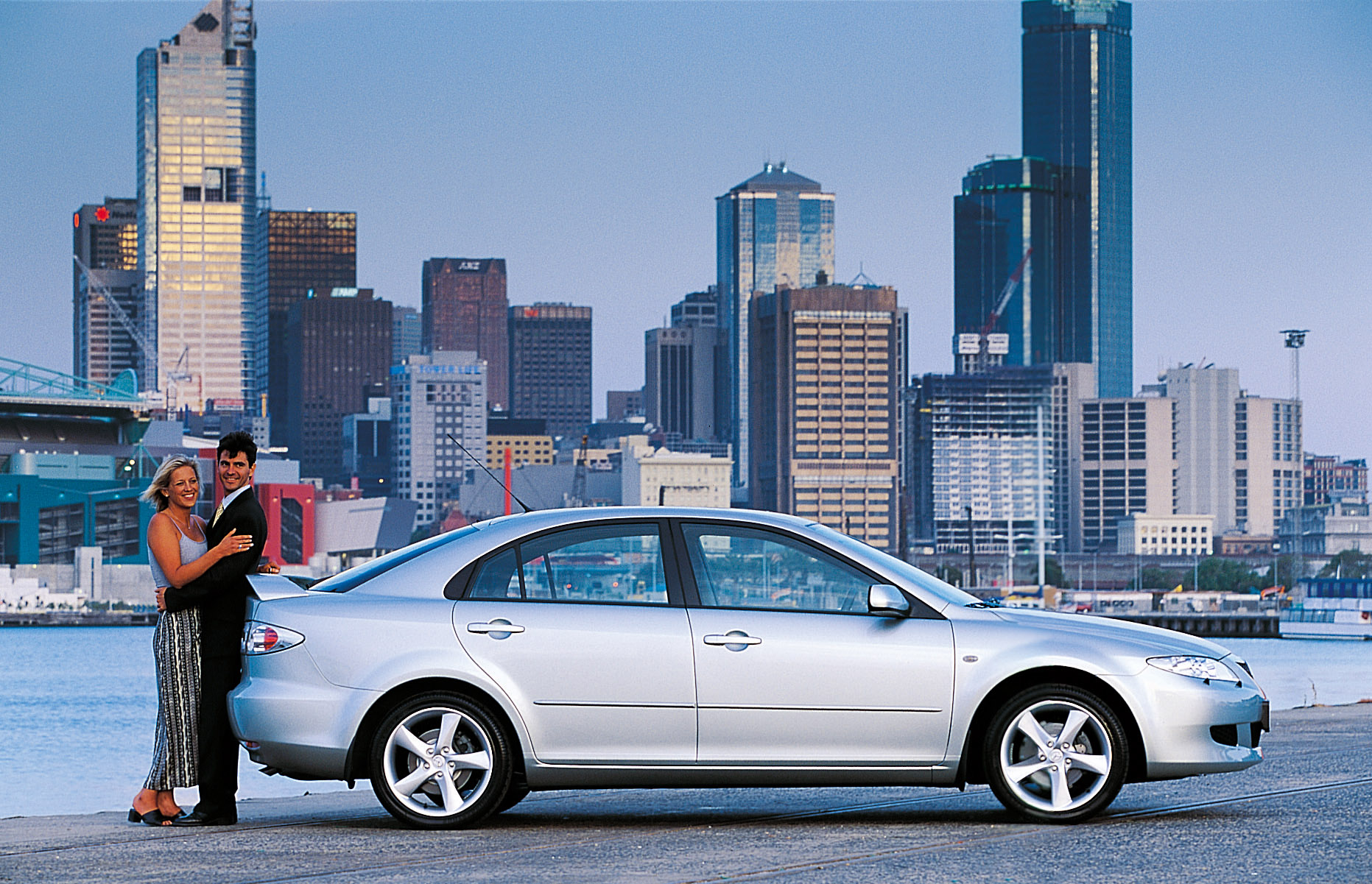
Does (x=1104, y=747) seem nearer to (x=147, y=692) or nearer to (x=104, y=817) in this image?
(x=104, y=817)

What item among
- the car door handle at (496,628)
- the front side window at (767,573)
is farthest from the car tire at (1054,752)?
the car door handle at (496,628)

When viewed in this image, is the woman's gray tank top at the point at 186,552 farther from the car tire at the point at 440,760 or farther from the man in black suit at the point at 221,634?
the car tire at the point at 440,760

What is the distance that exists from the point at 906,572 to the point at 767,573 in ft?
1.93

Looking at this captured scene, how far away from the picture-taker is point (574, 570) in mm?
8367

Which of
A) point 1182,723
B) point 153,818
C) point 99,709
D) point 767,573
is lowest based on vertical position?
point 99,709

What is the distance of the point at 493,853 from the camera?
7.64m

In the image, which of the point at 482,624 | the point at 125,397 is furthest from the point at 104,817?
the point at 125,397

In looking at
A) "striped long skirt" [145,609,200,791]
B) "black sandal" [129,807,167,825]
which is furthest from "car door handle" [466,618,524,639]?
"black sandal" [129,807,167,825]

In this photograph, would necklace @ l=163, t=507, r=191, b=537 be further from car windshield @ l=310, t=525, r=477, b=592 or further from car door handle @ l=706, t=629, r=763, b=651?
car door handle @ l=706, t=629, r=763, b=651

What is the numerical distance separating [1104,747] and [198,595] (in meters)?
3.88

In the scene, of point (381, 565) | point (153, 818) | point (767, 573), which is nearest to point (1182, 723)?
point (767, 573)

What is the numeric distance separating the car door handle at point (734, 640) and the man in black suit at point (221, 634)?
1.97 m

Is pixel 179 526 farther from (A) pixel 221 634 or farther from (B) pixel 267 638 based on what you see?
(B) pixel 267 638

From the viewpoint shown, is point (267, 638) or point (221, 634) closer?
point (267, 638)
